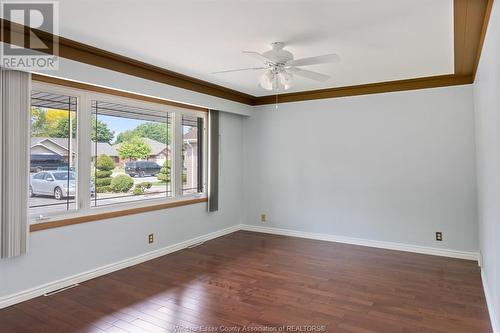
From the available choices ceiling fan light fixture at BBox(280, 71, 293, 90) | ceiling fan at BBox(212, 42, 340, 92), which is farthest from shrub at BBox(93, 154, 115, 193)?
ceiling fan light fixture at BBox(280, 71, 293, 90)

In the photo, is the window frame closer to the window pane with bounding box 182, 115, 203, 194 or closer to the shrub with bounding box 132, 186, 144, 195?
the shrub with bounding box 132, 186, 144, 195

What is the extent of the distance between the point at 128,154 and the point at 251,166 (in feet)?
8.13

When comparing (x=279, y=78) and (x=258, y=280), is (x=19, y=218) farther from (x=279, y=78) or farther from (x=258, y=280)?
(x=279, y=78)

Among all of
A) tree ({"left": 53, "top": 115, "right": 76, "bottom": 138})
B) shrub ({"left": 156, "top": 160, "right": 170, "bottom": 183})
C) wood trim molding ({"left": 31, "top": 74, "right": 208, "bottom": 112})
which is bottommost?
shrub ({"left": 156, "top": 160, "right": 170, "bottom": 183})

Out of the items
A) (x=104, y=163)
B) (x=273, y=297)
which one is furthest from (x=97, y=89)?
(x=273, y=297)

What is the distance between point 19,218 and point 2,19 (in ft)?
5.59

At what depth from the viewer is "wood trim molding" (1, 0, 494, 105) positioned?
8.38ft

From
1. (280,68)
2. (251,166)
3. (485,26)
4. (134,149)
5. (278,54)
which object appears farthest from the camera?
(251,166)

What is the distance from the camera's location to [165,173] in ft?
15.7

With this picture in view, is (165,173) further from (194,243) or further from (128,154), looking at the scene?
(194,243)

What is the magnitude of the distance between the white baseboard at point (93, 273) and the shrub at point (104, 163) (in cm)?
115

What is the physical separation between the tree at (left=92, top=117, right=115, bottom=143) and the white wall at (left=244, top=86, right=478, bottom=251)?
2741 mm

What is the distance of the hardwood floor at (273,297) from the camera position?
2.63m

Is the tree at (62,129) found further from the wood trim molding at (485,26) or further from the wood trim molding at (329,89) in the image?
the wood trim molding at (485,26)
